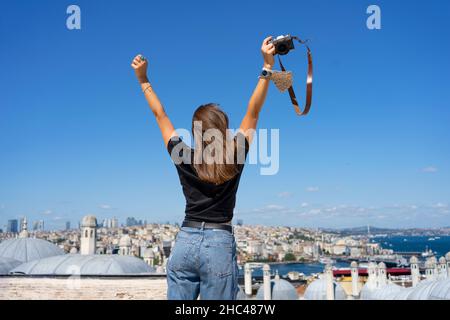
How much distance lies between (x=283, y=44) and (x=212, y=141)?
559mm

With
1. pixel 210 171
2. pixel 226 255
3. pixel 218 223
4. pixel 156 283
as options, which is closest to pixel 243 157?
pixel 210 171

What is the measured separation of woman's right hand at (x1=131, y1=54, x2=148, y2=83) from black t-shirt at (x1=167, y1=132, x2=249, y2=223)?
49 centimetres

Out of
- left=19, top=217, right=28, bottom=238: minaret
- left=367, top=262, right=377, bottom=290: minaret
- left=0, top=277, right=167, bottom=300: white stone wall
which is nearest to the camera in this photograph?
left=0, top=277, right=167, bottom=300: white stone wall

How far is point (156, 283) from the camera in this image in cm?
1130

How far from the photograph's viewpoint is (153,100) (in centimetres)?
200

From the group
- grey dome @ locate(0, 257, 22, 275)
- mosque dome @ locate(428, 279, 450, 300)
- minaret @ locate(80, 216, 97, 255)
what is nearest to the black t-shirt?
mosque dome @ locate(428, 279, 450, 300)

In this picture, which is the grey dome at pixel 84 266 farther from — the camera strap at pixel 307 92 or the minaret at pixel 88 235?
the camera strap at pixel 307 92

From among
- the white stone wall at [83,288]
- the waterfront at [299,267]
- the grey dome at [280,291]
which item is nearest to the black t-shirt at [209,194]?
the white stone wall at [83,288]

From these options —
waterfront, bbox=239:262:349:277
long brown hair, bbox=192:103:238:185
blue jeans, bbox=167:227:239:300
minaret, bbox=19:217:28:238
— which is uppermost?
long brown hair, bbox=192:103:238:185

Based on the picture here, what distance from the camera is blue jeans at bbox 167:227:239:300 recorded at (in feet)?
5.46

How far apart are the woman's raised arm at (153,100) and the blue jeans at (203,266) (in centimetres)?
45

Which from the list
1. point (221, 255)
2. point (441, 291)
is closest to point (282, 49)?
point (221, 255)

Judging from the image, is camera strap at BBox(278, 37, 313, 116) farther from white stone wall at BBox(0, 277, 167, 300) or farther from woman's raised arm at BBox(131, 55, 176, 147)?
white stone wall at BBox(0, 277, 167, 300)
